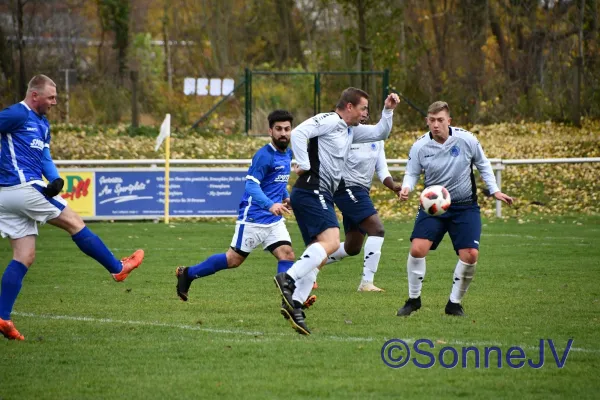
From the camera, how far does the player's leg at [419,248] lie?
29.5 ft

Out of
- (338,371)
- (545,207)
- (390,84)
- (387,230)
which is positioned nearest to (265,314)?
(338,371)

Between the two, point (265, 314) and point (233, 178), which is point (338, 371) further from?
point (233, 178)

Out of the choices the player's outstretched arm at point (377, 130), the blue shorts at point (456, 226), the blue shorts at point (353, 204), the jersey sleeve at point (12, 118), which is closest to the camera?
the jersey sleeve at point (12, 118)

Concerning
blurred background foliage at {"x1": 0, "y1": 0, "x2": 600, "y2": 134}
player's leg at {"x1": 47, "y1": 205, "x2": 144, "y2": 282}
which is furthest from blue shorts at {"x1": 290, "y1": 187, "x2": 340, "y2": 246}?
blurred background foliage at {"x1": 0, "y1": 0, "x2": 600, "y2": 134}

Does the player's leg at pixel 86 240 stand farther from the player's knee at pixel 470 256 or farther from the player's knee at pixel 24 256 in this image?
the player's knee at pixel 470 256

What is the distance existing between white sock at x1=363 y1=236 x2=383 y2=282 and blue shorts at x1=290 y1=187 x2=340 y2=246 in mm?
2263

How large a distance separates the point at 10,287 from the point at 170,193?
12.4 m

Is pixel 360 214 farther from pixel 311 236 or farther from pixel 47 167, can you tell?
pixel 47 167

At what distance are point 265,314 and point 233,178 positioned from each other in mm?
11671

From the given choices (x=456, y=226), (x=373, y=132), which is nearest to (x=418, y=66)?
(x=373, y=132)

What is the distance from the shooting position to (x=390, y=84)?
1205 inches

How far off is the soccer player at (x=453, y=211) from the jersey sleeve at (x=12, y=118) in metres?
3.25

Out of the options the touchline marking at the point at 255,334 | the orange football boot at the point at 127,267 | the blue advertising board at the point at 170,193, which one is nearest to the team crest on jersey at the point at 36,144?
the orange football boot at the point at 127,267

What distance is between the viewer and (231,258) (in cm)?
977
